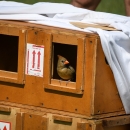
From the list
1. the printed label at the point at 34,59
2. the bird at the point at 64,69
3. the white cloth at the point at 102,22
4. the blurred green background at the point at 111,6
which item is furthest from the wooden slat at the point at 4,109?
the blurred green background at the point at 111,6

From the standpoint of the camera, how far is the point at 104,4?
10516 millimetres

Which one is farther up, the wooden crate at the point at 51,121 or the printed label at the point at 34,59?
the printed label at the point at 34,59

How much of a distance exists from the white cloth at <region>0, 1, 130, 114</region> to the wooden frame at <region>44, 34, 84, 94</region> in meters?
0.16

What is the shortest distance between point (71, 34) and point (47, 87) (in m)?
0.42


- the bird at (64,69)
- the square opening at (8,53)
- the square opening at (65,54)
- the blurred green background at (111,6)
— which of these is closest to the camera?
the bird at (64,69)

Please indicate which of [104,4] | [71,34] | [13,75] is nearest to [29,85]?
[13,75]

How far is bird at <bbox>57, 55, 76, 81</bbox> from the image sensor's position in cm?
502

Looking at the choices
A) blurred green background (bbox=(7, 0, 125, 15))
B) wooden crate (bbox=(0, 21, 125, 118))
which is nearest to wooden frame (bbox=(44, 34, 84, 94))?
wooden crate (bbox=(0, 21, 125, 118))

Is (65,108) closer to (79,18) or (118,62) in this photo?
(118,62)

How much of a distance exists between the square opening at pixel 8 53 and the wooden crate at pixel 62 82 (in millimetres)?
→ 358

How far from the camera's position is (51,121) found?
4969 mm

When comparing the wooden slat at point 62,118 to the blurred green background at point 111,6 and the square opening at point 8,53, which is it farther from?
the blurred green background at point 111,6

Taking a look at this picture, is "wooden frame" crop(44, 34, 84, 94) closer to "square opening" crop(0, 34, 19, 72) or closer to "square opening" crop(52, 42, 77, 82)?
"square opening" crop(52, 42, 77, 82)

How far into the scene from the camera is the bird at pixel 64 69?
16.5 feet
